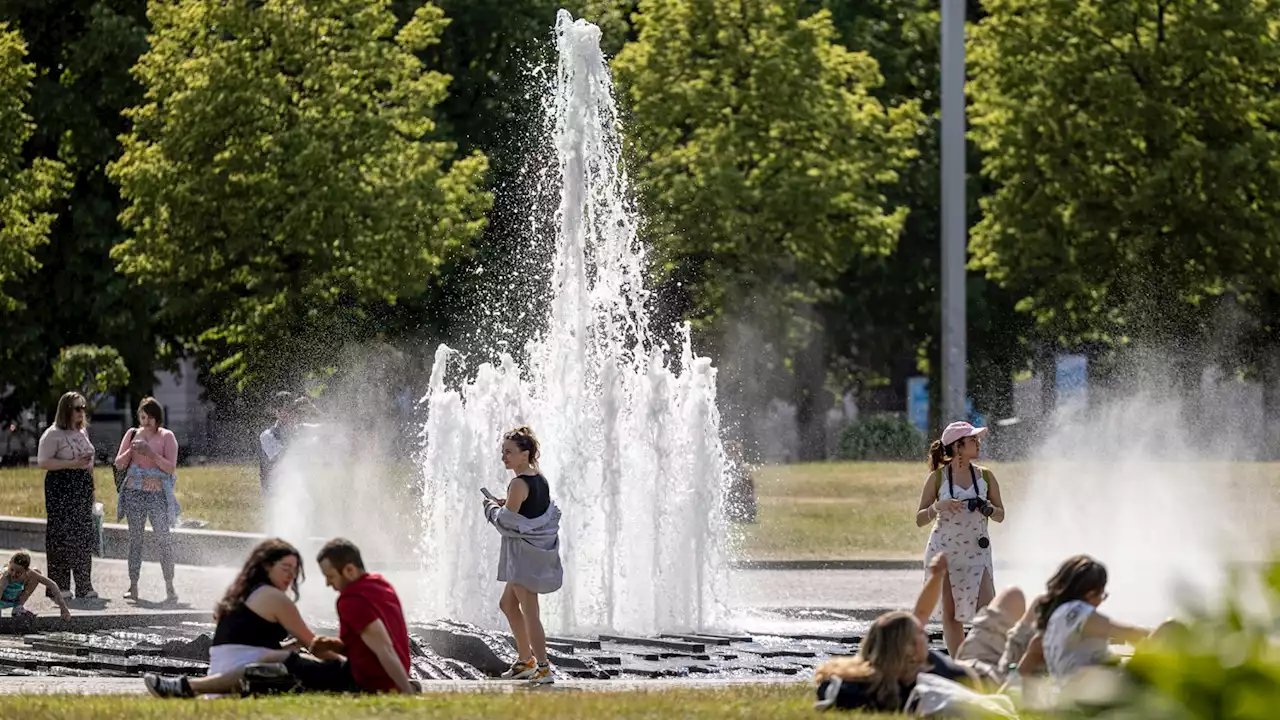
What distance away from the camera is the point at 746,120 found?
42.8 meters

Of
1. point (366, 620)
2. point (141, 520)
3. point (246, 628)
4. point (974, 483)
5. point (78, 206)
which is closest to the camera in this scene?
point (366, 620)

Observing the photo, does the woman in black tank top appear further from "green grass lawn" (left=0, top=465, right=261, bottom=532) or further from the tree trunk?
the tree trunk

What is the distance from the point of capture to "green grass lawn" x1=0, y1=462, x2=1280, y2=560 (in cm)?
2650

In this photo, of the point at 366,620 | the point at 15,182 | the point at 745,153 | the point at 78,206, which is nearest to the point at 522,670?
the point at 366,620

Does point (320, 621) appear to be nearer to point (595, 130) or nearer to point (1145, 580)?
point (595, 130)

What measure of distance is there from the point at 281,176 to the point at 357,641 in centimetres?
2954

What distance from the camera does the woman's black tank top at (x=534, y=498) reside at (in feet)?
42.6

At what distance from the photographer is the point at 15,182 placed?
1483 inches

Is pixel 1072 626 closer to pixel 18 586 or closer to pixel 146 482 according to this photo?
pixel 18 586

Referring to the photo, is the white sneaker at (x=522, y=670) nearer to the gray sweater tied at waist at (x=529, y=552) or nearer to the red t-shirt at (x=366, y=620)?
the gray sweater tied at waist at (x=529, y=552)

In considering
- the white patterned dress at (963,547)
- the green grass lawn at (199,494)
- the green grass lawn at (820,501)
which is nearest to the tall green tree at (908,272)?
the green grass lawn at (820,501)

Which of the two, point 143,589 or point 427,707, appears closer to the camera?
point 427,707

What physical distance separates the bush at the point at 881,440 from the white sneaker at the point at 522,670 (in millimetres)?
30203

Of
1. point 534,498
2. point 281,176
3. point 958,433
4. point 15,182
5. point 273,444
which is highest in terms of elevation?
point 281,176
